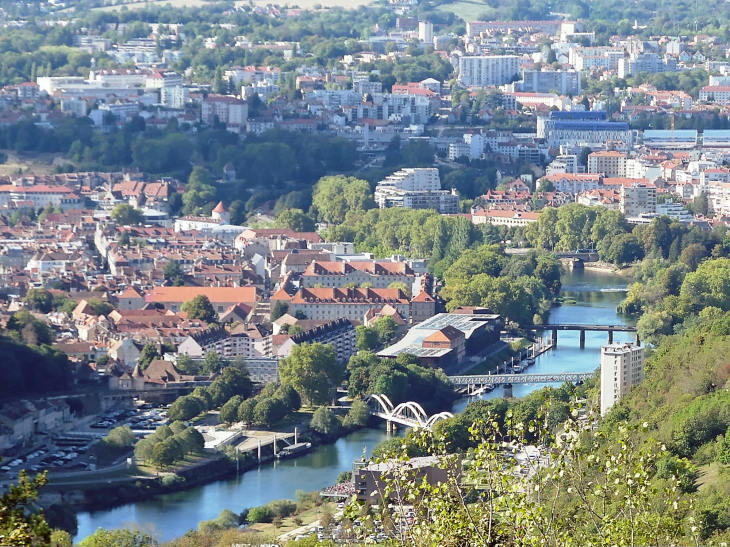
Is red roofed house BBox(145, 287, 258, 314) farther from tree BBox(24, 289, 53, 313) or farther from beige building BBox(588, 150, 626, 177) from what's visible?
beige building BBox(588, 150, 626, 177)

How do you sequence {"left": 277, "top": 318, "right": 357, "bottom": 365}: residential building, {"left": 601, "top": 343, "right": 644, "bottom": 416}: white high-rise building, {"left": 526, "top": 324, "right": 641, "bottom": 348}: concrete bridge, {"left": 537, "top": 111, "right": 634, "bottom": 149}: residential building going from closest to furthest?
1. {"left": 601, "top": 343, "right": 644, "bottom": 416}: white high-rise building
2. {"left": 277, "top": 318, "right": 357, "bottom": 365}: residential building
3. {"left": 526, "top": 324, "right": 641, "bottom": 348}: concrete bridge
4. {"left": 537, "top": 111, "right": 634, "bottom": 149}: residential building

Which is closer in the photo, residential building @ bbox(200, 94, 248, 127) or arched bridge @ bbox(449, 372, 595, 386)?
arched bridge @ bbox(449, 372, 595, 386)

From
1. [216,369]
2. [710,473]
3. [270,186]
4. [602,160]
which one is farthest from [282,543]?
[602,160]

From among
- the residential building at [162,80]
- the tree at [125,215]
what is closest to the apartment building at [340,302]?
the tree at [125,215]

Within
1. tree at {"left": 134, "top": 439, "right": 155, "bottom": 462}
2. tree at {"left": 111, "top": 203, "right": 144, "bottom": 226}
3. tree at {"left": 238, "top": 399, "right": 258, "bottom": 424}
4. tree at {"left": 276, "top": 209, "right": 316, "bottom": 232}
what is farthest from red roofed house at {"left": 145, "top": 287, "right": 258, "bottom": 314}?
tree at {"left": 111, "top": 203, "right": 144, "bottom": 226}

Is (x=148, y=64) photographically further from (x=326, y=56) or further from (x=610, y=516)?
(x=610, y=516)

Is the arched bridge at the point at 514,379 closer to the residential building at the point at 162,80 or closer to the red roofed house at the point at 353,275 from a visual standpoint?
the red roofed house at the point at 353,275
